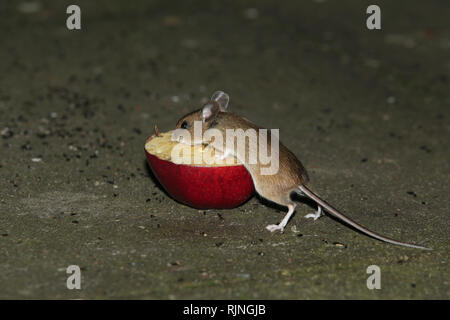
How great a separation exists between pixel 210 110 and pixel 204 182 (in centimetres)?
50

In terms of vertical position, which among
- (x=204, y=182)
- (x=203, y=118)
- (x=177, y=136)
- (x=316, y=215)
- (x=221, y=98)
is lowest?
(x=316, y=215)

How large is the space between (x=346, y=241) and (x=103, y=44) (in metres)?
6.02

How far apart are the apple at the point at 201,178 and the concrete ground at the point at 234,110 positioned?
0.21 metres

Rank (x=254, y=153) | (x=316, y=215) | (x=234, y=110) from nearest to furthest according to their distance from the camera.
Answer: (x=254, y=153) < (x=316, y=215) < (x=234, y=110)

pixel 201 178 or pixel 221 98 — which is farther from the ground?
pixel 221 98

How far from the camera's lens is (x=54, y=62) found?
852 cm

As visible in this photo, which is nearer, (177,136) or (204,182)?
(204,182)

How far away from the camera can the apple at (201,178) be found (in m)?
4.16

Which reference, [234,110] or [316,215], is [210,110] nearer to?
[316,215]

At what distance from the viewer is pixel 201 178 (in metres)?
4.17

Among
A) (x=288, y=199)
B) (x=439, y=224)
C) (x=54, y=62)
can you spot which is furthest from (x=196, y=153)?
(x=54, y=62)

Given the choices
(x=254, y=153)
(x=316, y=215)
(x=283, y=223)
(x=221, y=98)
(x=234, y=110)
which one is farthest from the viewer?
(x=234, y=110)

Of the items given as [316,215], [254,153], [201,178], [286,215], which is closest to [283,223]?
[286,215]

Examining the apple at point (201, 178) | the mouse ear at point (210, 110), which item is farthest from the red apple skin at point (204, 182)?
the mouse ear at point (210, 110)
